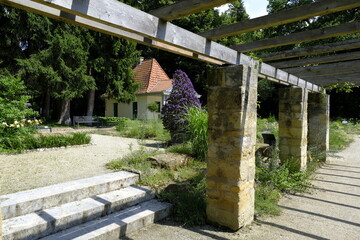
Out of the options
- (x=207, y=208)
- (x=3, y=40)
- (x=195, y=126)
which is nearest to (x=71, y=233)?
(x=207, y=208)

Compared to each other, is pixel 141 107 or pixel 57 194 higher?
pixel 141 107

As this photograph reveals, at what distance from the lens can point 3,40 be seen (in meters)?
14.1

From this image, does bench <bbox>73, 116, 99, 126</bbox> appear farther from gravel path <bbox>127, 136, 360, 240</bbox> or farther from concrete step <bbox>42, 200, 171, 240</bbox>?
gravel path <bbox>127, 136, 360, 240</bbox>

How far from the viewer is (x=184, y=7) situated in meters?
2.14

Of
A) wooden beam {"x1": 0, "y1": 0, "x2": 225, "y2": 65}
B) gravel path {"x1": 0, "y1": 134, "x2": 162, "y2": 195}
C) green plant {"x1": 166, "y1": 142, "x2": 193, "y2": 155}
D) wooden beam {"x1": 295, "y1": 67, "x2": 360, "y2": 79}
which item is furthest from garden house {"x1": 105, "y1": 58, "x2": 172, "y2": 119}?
wooden beam {"x1": 0, "y1": 0, "x2": 225, "y2": 65}

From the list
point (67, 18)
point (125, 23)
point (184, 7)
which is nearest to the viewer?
point (67, 18)

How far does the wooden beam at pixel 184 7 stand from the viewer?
209cm

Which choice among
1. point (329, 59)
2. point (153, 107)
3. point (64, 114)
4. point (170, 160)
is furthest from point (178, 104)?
point (64, 114)

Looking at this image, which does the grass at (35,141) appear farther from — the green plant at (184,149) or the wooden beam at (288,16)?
the wooden beam at (288,16)

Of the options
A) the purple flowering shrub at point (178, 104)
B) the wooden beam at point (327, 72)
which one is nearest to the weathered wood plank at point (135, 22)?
the wooden beam at point (327, 72)

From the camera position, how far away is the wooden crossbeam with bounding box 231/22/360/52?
2.83 meters

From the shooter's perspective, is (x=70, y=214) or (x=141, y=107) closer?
(x=70, y=214)

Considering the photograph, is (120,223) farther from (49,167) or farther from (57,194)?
(49,167)

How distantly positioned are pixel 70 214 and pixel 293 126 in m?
4.91
